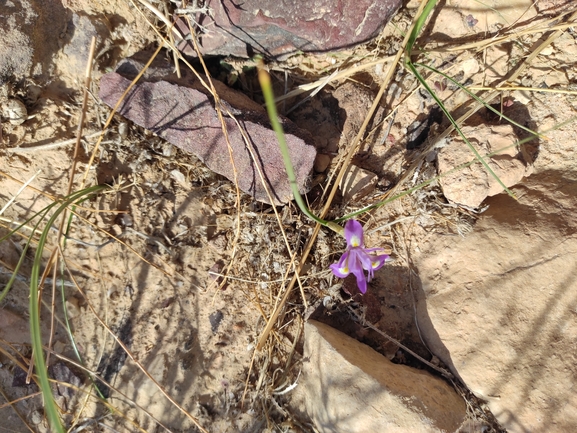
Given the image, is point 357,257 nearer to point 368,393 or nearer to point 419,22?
point 368,393

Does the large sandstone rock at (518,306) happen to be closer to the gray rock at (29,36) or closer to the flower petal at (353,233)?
the flower petal at (353,233)

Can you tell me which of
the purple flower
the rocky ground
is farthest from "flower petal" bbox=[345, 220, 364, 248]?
the rocky ground

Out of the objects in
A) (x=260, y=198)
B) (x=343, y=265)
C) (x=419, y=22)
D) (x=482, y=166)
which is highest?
(x=419, y=22)

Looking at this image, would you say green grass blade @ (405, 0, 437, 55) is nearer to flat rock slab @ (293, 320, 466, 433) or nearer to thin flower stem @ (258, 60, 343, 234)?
thin flower stem @ (258, 60, 343, 234)

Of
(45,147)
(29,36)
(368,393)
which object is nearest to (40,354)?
(45,147)

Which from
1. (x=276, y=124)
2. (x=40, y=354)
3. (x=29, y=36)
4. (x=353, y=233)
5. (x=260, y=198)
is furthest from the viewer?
(x=260, y=198)

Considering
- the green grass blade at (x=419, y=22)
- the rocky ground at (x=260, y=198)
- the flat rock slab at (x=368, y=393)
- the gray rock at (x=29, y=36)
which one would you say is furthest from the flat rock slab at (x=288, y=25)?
the flat rock slab at (x=368, y=393)

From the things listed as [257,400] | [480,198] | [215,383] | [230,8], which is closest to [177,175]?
[230,8]
